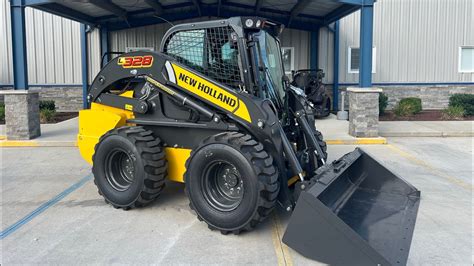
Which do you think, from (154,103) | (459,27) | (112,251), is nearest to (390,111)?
(459,27)

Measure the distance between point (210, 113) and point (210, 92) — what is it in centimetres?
26

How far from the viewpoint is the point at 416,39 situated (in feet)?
57.0

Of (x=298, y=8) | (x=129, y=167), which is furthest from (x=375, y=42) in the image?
(x=129, y=167)

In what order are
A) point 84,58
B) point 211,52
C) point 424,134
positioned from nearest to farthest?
point 211,52, point 424,134, point 84,58

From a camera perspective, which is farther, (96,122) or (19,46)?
(19,46)

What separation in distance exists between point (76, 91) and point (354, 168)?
14.3 metres

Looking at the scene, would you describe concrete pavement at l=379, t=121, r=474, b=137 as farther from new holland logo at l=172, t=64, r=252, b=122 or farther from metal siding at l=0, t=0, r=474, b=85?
new holland logo at l=172, t=64, r=252, b=122

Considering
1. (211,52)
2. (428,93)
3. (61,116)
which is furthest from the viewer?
(428,93)

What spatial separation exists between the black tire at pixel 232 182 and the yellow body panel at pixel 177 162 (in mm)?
556

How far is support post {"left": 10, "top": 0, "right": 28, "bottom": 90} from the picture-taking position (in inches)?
411

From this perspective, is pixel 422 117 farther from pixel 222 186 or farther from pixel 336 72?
pixel 222 186

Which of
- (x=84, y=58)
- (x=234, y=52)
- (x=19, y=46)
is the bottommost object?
(x=234, y=52)

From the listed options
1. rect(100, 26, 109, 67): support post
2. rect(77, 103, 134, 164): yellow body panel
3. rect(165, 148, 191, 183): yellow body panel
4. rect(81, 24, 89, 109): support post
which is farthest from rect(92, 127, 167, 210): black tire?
rect(100, 26, 109, 67): support post

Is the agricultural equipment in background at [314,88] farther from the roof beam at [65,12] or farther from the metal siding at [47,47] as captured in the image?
the metal siding at [47,47]
